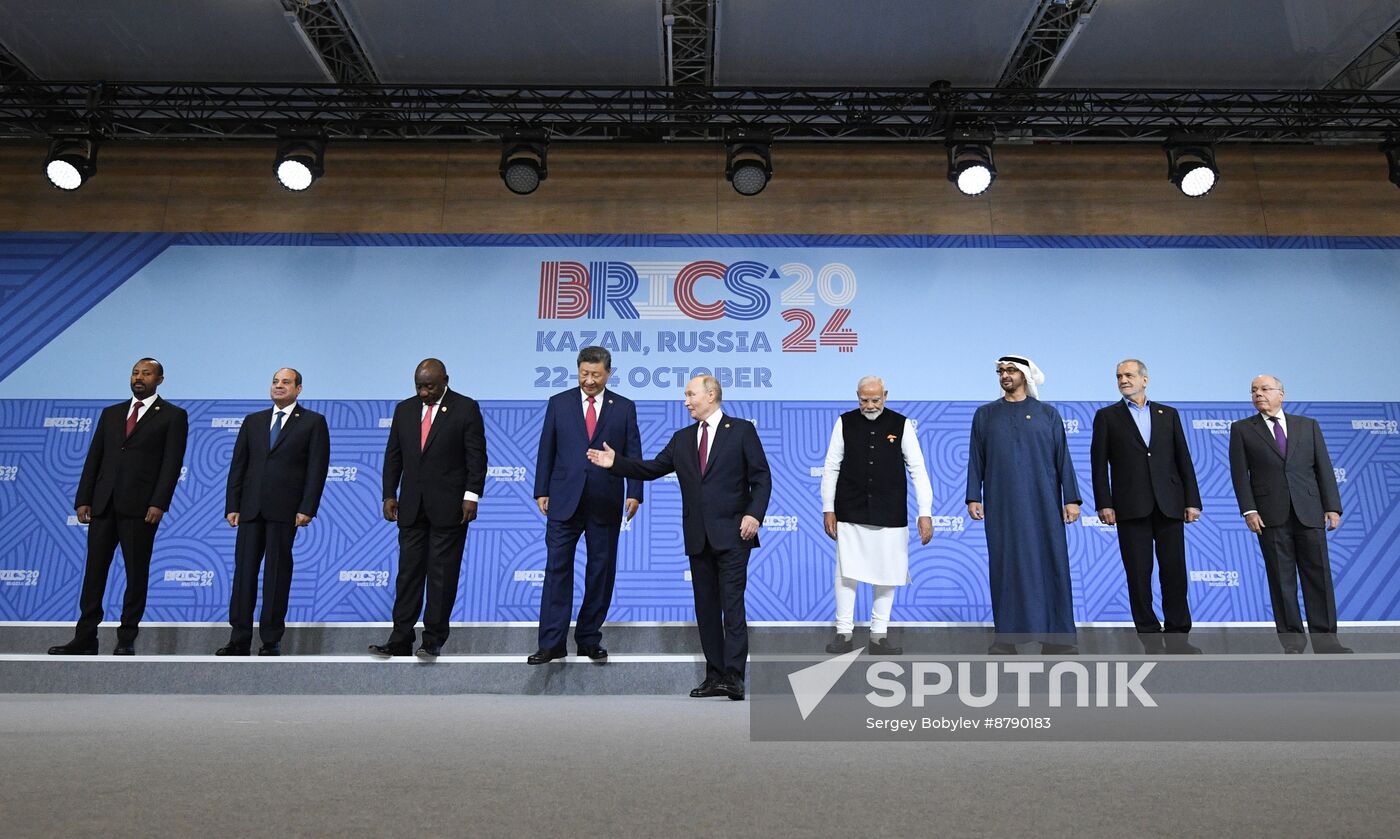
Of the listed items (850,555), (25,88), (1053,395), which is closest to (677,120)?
(1053,395)

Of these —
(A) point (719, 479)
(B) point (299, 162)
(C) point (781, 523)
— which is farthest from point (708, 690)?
(B) point (299, 162)

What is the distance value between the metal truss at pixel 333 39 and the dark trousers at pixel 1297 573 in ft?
21.7

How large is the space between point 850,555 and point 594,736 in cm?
261

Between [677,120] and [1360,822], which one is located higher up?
[677,120]

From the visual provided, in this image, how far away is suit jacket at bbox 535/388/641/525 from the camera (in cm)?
424

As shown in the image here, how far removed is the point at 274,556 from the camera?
184 inches

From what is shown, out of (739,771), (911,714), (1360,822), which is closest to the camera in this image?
(1360,822)

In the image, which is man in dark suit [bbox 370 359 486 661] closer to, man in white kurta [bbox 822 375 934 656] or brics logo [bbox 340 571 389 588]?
man in white kurta [bbox 822 375 934 656]

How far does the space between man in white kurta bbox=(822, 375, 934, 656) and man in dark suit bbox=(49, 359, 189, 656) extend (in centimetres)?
352

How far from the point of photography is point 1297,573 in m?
4.90

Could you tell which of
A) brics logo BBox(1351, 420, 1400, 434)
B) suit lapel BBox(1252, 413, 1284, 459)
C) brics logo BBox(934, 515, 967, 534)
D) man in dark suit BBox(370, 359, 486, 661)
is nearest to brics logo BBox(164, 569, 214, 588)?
man in dark suit BBox(370, 359, 486, 661)

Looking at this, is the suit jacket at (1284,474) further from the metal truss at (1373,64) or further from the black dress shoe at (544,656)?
the black dress shoe at (544,656)

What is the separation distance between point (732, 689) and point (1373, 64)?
22.0 feet

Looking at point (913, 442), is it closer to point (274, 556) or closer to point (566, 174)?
point (274, 556)
